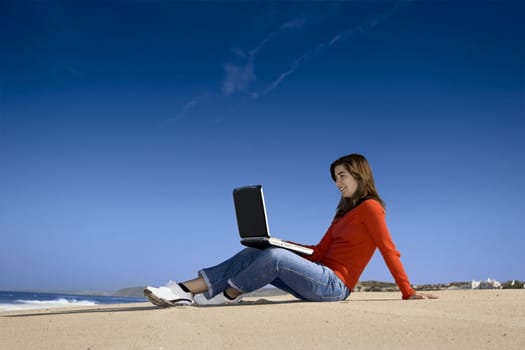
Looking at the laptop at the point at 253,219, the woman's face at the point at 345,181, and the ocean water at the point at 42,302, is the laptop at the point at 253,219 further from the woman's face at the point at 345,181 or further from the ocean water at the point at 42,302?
the ocean water at the point at 42,302

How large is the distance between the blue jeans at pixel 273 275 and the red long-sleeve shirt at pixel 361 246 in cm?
22

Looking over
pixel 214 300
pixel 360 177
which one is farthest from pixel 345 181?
pixel 214 300

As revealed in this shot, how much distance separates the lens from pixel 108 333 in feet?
10.1

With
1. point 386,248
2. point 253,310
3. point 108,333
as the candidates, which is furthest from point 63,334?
point 386,248

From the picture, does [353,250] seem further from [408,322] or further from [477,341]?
[477,341]

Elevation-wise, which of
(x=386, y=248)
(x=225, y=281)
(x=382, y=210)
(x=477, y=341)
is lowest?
(x=477, y=341)

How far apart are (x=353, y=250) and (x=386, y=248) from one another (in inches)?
14.4

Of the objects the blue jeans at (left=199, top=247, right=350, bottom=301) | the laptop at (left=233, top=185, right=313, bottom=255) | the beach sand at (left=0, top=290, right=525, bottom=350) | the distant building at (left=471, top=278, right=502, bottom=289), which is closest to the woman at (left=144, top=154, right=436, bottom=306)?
the blue jeans at (left=199, top=247, right=350, bottom=301)

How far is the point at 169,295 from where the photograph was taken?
4.29 m

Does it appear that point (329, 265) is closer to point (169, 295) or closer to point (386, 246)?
point (386, 246)

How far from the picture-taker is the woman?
442cm

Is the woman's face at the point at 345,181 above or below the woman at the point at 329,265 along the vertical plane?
above

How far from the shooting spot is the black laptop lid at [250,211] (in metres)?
4.62

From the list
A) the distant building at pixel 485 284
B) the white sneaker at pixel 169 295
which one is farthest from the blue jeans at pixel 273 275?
the distant building at pixel 485 284
